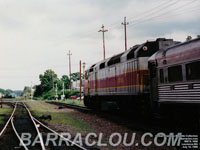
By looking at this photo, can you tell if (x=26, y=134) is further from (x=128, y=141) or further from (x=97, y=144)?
(x=128, y=141)

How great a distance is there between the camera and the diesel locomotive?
11016 mm

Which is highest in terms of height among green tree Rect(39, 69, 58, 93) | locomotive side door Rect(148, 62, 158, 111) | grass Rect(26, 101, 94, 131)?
green tree Rect(39, 69, 58, 93)

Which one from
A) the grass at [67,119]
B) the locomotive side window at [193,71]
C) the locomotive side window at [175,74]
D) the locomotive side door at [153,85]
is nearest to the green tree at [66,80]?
the grass at [67,119]

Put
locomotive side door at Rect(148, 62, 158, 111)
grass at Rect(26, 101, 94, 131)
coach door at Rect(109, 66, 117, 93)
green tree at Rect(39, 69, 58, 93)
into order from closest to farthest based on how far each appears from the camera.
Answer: locomotive side door at Rect(148, 62, 158, 111) < grass at Rect(26, 101, 94, 131) < coach door at Rect(109, 66, 117, 93) < green tree at Rect(39, 69, 58, 93)

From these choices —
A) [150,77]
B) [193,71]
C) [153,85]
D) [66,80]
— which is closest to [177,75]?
[193,71]

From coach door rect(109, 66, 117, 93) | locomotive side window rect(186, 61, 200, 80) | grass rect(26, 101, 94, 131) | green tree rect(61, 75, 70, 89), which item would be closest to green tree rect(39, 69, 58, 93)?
green tree rect(61, 75, 70, 89)

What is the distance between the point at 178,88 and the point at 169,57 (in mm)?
1618

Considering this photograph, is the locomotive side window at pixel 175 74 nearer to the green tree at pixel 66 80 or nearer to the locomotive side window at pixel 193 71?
the locomotive side window at pixel 193 71

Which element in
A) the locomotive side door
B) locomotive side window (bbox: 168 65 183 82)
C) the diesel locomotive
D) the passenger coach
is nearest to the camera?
the passenger coach

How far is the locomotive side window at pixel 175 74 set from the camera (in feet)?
38.4

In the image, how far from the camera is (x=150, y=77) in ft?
48.3

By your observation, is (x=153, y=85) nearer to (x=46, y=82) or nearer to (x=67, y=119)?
(x=67, y=119)

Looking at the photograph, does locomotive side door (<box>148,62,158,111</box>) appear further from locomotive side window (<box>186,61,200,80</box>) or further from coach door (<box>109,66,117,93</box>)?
coach door (<box>109,66,117,93</box>)

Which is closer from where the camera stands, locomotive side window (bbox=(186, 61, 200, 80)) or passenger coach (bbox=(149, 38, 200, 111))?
locomotive side window (bbox=(186, 61, 200, 80))
